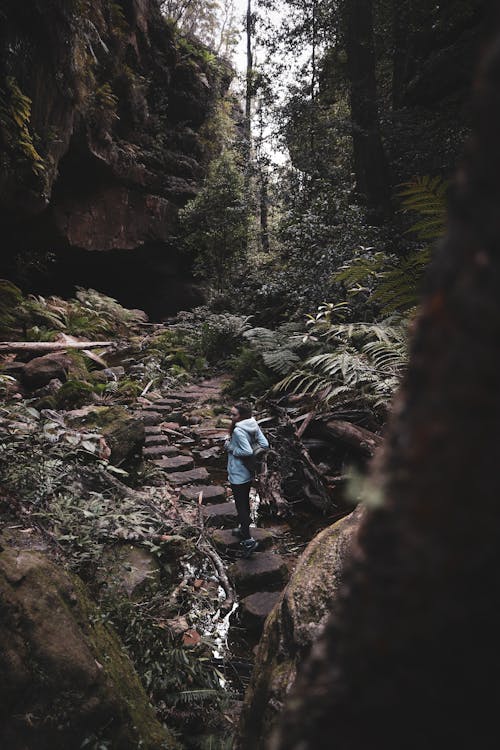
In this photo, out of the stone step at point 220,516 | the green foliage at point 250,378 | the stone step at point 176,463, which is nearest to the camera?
the stone step at point 220,516

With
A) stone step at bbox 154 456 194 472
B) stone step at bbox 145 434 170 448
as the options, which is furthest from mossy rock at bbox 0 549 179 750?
stone step at bbox 145 434 170 448

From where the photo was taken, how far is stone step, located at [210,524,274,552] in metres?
3.76

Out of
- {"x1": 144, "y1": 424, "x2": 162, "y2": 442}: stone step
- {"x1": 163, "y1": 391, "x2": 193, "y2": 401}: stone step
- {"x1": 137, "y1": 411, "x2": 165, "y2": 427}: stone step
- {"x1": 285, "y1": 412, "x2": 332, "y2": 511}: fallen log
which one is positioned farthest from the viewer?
{"x1": 163, "y1": 391, "x2": 193, "y2": 401}: stone step

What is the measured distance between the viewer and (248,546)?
3643 mm

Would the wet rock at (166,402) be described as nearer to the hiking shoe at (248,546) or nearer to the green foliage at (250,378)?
the green foliage at (250,378)

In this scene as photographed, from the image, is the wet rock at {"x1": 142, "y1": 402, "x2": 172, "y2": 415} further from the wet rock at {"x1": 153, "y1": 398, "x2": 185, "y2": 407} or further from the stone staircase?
the wet rock at {"x1": 153, "y1": 398, "x2": 185, "y2": 407}

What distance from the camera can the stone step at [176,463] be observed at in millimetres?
4984

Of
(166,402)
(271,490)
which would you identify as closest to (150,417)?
(166,402)

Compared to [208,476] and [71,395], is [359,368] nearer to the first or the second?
[208,476]

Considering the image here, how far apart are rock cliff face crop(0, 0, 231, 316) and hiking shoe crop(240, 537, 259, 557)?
6.83 meters

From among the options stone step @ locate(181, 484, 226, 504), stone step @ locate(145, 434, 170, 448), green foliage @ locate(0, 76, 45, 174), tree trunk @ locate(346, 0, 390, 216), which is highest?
tree trunk @ locate(346, 0, 390, 216)

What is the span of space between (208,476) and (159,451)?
33.0 inches

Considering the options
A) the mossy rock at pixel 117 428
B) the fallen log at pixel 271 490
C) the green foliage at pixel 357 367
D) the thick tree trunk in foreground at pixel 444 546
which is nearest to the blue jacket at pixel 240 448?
the fallen log at pixel 271 490

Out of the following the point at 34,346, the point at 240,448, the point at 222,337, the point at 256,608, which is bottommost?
the point at 256,608
